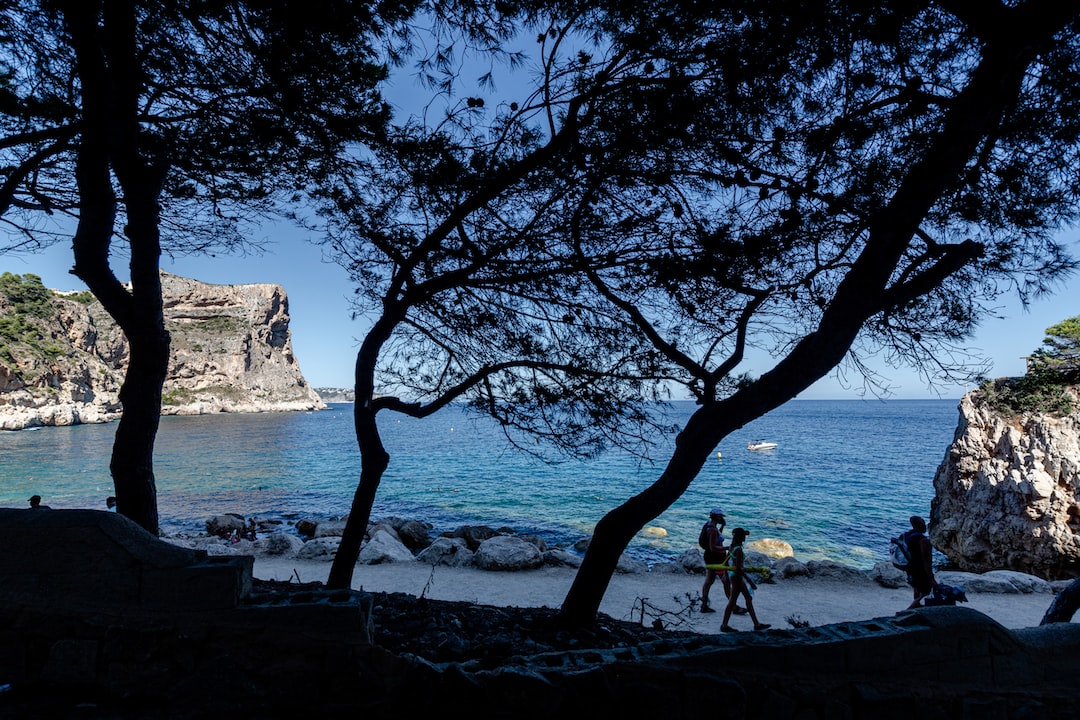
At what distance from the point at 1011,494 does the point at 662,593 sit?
29.9 feet

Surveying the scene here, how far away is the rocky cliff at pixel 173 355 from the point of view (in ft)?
160

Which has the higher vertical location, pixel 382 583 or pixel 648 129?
pixel 648 129

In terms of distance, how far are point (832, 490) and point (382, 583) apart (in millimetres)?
21554

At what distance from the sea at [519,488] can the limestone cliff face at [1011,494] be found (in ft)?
7.12

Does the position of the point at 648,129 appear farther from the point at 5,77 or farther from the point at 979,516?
the point at 979,516

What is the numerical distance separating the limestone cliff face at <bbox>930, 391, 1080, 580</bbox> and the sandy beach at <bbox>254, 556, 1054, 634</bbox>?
12.4 ft

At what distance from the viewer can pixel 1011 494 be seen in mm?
11477

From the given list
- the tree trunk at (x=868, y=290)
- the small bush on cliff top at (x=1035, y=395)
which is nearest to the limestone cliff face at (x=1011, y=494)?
the small bush on cliff top at (x=1035, y=395)

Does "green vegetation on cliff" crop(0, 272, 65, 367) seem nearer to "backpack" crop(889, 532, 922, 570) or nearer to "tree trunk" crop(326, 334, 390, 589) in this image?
"tree trunk" crop(326, 334, 390, 589)

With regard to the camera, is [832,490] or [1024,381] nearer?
[1024,381]

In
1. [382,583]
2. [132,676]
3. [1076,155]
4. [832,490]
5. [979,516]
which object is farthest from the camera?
[832,490]

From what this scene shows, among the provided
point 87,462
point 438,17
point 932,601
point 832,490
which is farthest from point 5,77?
point 87,462

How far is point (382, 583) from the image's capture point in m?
8.36

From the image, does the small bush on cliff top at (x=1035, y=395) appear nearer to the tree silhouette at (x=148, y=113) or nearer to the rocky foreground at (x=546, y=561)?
the rocky foreground at (x=546, y=561)
